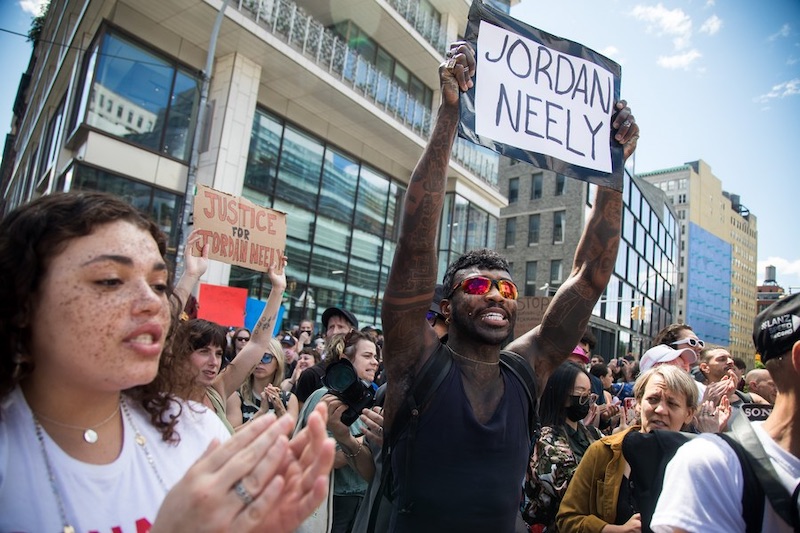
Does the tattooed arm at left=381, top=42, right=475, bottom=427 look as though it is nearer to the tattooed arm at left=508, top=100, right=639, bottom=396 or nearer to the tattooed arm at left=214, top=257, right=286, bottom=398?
the tattooed arm at left=508, top=100, right=639, bottom=396

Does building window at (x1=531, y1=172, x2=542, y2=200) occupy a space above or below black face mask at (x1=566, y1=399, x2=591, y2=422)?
above

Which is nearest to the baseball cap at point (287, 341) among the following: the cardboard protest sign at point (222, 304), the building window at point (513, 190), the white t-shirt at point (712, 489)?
the cardboard protest sign at point (222, 304)

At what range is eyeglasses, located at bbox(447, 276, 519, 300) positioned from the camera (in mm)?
2416

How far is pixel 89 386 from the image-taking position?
4.17 feet

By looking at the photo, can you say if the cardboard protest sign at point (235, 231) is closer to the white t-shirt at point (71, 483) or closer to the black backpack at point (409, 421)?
the black backpack at point (409, 421)

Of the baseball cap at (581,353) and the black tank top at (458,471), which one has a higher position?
the baseball cap at (581,353)

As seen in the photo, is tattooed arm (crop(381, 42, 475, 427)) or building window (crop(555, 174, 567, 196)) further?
building window (crop(555, 174, 567, 196))

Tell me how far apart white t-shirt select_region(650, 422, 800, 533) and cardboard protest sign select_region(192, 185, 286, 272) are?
3.90 metres

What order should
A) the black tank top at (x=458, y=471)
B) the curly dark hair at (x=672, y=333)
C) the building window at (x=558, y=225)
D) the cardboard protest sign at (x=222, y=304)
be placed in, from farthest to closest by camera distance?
the building window at (x=558, y=225) < the cardboard protest sign at (x=222, y=304) < the curly dark hair at (x=672, y=333) < the black tank top at (x=458, y=471)

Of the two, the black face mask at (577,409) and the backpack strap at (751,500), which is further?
the black face mask at (577,409)

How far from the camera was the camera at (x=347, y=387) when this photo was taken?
249 centimetres

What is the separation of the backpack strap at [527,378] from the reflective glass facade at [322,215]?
34.4 ft

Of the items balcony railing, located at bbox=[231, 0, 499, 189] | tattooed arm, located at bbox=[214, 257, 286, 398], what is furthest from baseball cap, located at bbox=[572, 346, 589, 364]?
balcony railing, located at bbox=[231, 0, 499, 189]

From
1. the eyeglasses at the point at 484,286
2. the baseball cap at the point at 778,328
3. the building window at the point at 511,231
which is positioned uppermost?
the building window at the point at 511,231
